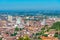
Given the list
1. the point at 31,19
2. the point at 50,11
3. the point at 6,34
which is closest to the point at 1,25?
the point at 6,34

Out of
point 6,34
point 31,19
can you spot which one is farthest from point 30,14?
point 6,34

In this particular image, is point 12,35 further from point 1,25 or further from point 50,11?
point 50,11

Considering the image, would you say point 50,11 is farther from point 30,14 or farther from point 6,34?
point 6,34

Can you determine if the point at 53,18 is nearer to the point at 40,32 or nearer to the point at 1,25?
the point at 40,32

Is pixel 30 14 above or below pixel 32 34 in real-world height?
above

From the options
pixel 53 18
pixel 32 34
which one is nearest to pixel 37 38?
pixel 32 34

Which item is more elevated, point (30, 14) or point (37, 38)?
point (30, 14)

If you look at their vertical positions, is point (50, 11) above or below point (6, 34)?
above
